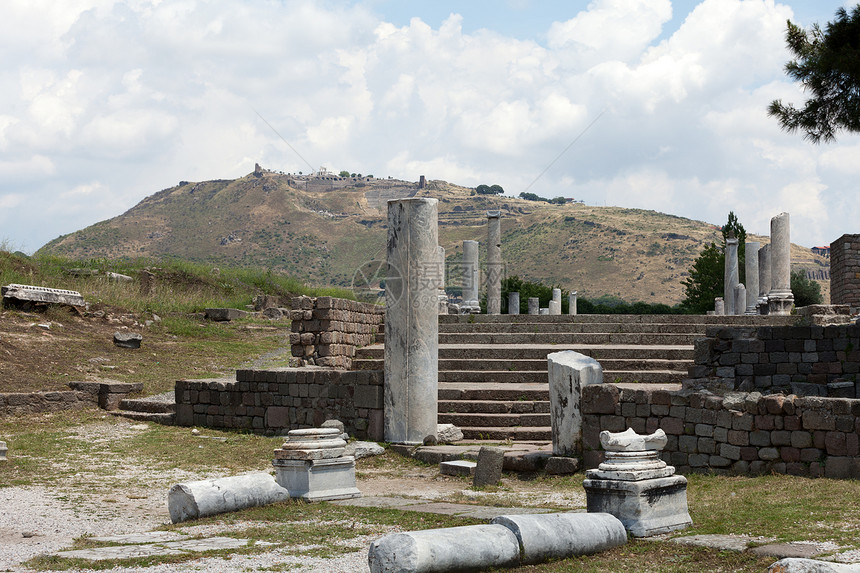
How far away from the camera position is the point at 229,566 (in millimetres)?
5559

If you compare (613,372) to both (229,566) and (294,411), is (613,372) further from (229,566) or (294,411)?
(229,566)

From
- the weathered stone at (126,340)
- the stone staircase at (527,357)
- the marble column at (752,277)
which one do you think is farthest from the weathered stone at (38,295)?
the marble column at (752,277)

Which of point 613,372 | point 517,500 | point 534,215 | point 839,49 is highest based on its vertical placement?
point 534,215

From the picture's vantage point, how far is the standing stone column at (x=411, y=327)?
12773mm

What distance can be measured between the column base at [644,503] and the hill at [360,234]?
2735 inches

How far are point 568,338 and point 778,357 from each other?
4422mm

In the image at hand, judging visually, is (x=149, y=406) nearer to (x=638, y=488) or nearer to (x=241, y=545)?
(x=241, y=545)

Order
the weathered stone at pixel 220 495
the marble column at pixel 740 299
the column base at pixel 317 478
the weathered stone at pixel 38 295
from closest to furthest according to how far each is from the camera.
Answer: the weathered stone at pixel 220 495 < the column base at pixel 317 478 < the weathered stone at pixel 38 295 < the marble column at pixel 740 299

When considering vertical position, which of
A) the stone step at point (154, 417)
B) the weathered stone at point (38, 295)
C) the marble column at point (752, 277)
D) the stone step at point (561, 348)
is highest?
the marble column at point (752, 277)

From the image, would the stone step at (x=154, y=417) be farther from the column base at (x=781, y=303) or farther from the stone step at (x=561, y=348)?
the column base at (x=781, y=303)

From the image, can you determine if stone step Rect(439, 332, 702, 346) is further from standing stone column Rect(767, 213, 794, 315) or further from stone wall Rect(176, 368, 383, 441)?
standing stone column Rect(767, 213, 794, 315)

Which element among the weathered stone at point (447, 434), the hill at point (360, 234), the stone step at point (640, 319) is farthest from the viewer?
the hill at point (360, 234)

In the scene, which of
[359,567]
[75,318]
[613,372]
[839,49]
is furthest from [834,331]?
[75,318]

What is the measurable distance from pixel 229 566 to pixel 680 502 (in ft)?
11.6
